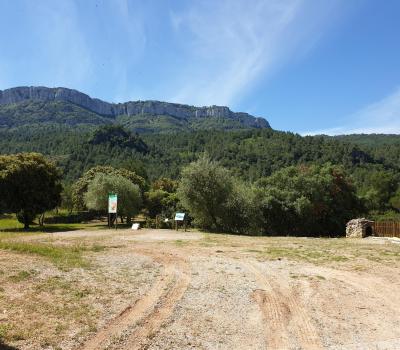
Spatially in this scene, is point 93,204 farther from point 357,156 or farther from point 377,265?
point 357,156

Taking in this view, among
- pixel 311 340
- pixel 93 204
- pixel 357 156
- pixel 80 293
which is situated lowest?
pixel 311 340

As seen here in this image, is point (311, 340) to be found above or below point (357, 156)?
below

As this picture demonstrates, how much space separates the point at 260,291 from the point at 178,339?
5.01 meters

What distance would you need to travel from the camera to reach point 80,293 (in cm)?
1187

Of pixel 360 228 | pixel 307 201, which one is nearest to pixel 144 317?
pixel 360 228

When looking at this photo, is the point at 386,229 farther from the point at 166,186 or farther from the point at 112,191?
the point at 166,186

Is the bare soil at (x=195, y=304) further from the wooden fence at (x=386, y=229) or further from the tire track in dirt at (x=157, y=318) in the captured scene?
the wooden fence at (x=386, y=229)

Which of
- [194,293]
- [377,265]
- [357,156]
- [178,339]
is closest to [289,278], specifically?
[194,293]

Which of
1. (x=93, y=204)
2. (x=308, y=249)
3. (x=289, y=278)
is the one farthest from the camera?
(x=93, y=204)

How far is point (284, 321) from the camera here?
35.7 ft

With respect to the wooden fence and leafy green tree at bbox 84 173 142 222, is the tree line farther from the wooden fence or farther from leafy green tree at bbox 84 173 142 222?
the wooden fence

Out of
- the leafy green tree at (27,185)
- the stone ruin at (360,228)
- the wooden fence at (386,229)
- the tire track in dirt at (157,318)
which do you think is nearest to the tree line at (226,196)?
the leafy green tree at (27,185)

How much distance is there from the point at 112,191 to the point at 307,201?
22.2 metres

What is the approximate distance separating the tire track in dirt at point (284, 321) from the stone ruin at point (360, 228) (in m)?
25.6
